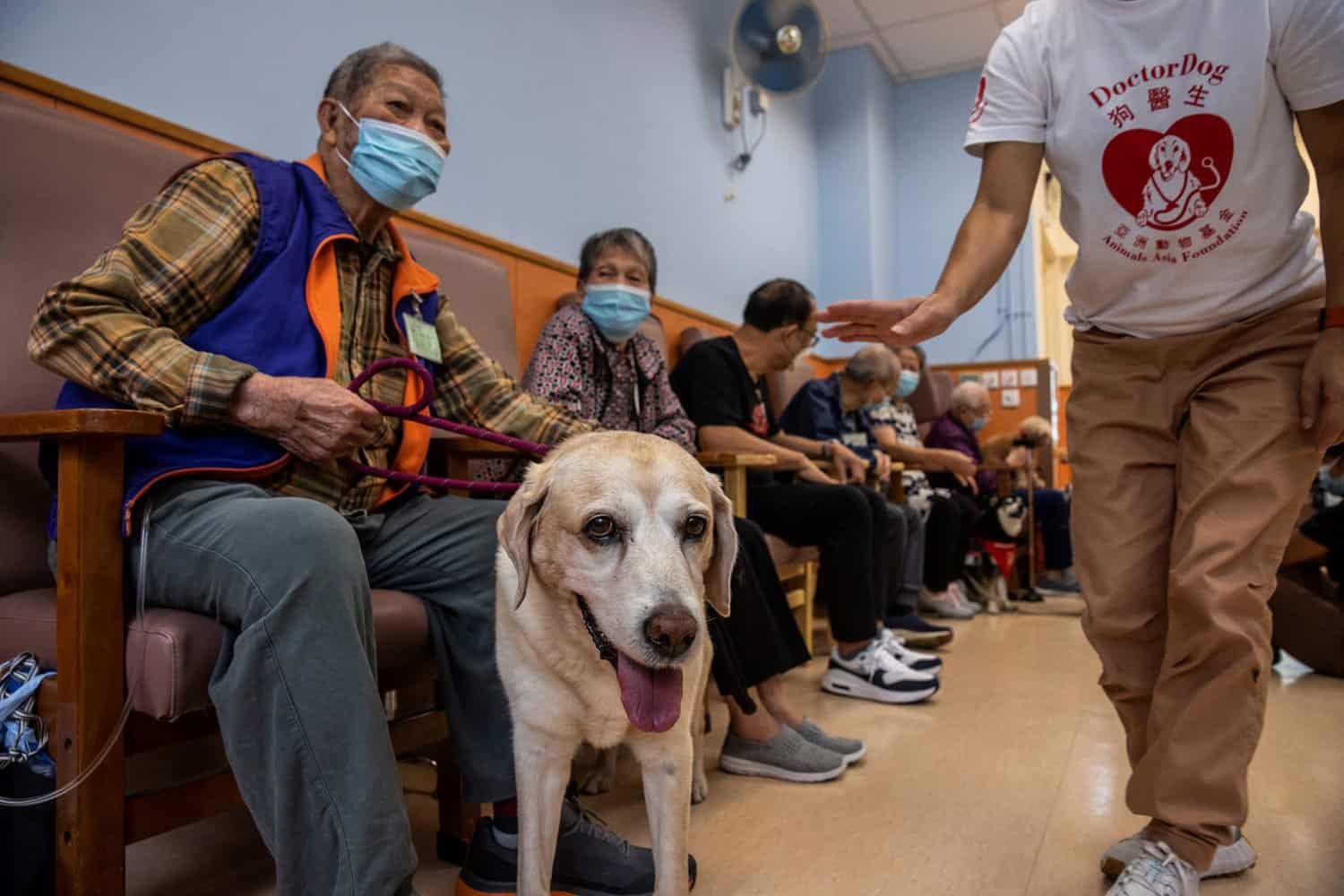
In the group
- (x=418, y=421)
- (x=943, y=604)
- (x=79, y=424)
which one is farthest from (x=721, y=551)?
(x=943, y=604)

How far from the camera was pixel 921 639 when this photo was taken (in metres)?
3.68

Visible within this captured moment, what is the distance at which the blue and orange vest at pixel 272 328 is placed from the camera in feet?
4.17

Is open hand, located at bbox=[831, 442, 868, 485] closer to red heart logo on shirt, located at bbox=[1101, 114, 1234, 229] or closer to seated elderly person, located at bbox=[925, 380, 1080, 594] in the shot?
seated elderly person, located at bbox=[925, 380, 1080, 594]

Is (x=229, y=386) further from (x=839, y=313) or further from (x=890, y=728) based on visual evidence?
(x=890, y=728)

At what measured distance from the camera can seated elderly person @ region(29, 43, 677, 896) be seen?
106 centimetres

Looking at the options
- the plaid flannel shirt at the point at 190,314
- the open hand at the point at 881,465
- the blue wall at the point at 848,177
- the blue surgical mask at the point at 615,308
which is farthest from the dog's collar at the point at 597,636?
the blue wall at the point at 848,177

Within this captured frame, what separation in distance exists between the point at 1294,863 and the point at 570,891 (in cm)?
132

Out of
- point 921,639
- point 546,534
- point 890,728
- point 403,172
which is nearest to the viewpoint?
point 546,534

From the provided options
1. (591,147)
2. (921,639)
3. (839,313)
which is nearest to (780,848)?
(839,313)

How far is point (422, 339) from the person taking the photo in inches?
67.6

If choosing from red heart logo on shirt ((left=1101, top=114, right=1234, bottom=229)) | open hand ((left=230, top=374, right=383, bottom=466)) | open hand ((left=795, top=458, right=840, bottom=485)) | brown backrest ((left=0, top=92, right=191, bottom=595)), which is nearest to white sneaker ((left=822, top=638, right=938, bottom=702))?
open hand ((left=795, top=458, right=840, bottom=485))

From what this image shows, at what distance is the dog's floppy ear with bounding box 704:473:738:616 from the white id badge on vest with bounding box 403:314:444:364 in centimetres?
73

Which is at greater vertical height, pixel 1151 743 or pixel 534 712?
pixel 534 712

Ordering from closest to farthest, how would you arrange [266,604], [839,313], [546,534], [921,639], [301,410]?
[266,604], [546,534], [301,410], [839,313], [921,639]
